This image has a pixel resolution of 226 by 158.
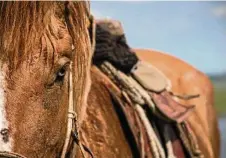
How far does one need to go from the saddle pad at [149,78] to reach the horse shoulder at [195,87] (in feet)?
1.57

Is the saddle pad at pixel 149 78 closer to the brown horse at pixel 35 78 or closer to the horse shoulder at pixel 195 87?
the horse shoulder at pixel 195 87

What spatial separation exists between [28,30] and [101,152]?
3.18 feet

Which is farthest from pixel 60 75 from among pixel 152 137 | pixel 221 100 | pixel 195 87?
pixel 221 100

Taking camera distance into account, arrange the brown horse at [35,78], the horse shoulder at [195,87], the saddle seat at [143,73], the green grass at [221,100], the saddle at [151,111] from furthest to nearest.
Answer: the green grass at [221,100], the horse shoulder at [195,87], the saddle seat at [143,73], the saddle at [151,111], the brown horse at [35,78]

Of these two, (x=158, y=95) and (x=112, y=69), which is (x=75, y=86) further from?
(x=158, y=95)

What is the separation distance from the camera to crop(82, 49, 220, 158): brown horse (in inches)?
137

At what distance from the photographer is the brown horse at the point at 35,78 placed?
2.51 metres

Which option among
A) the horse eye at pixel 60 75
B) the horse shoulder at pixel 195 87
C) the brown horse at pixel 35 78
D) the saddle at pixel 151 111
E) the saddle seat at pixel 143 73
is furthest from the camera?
the horse shoulder at pixel 195 87

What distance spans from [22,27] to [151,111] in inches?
61.1

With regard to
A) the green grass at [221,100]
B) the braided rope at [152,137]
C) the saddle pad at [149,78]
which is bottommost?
the braided rope at [152,137]

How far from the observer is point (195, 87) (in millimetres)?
5324

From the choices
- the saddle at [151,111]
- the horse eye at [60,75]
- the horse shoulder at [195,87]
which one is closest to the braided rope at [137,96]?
the saddle at [151,111]

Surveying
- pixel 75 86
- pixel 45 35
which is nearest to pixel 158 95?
pixel 75 86

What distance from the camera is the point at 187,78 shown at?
17.6 feet
